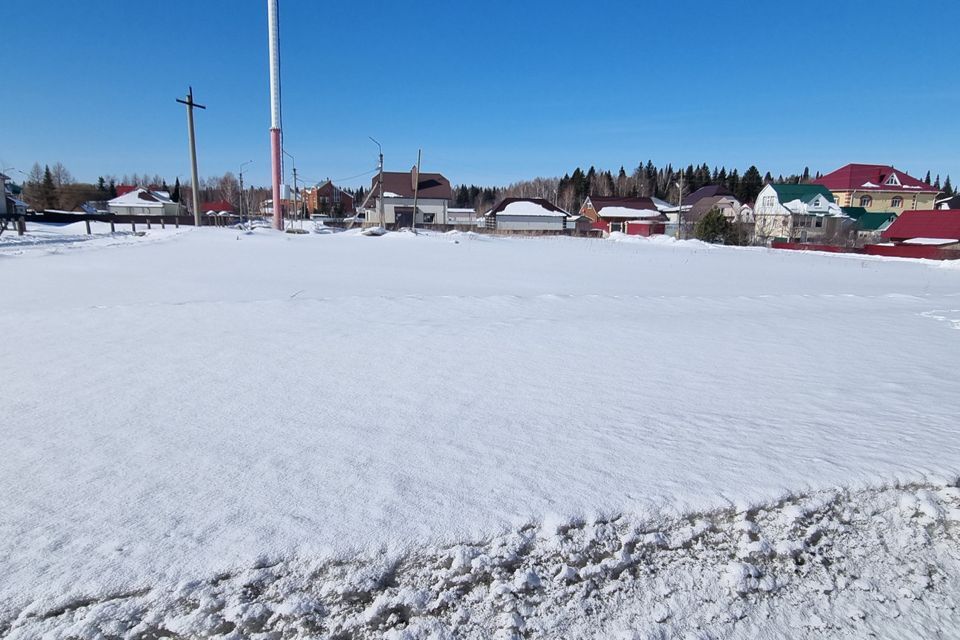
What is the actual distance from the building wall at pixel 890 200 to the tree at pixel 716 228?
35347mm

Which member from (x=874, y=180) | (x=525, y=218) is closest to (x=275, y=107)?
(x=525, y=218)

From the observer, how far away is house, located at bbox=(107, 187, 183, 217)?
75.1m

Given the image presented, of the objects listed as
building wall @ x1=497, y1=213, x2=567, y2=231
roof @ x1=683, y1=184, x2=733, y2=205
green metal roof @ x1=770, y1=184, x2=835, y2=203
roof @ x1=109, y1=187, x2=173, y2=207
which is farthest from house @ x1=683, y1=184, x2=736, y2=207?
roof @ x1=109, y1=187, x2=173, y2=207

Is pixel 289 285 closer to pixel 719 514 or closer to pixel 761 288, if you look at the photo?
pixel 719 514

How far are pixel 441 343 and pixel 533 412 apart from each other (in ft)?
7.18

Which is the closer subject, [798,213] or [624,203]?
[798,213]

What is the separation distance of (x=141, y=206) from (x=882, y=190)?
10185 cm

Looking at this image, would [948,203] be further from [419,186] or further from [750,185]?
[419,186]

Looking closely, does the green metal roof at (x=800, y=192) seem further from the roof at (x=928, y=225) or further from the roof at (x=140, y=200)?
the roof at (x=140, y=200)

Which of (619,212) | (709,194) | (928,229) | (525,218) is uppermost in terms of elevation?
(709,194)

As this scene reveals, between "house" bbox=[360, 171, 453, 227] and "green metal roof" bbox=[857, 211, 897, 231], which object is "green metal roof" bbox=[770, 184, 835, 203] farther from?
"house" bbox=[360, 171, 453, 227]

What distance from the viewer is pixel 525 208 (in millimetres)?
63469

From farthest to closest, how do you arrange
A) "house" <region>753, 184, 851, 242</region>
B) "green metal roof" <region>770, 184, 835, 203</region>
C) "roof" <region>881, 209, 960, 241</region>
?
"green metal roof" <region>770, 184, 835, 203</region> < "house" <region>753, 184, 851, 242</region> < "roof" <region>881, 209, 960, 241</region>

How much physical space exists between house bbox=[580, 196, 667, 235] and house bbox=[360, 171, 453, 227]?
70.2ft
